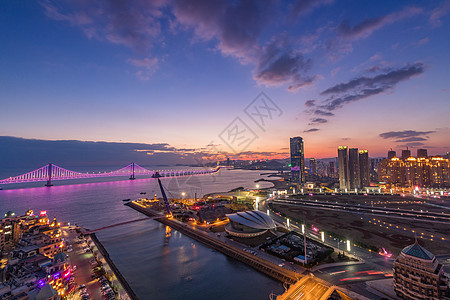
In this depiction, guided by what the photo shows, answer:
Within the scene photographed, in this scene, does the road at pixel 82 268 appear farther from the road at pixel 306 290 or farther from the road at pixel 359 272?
the road at pixel 359 272

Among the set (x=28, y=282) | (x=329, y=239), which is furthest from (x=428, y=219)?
(x=28, y=282)

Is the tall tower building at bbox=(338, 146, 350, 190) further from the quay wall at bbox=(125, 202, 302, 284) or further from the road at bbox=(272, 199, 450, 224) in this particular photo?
the quay wall at bbox=(125, 202, 302, 284)

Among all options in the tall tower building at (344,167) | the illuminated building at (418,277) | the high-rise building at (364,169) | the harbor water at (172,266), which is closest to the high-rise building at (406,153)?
the high-rise building at (364,169)

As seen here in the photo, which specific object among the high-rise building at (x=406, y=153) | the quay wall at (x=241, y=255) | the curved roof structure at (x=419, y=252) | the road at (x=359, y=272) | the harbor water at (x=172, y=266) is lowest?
the harbor water at (x=172, y=266)

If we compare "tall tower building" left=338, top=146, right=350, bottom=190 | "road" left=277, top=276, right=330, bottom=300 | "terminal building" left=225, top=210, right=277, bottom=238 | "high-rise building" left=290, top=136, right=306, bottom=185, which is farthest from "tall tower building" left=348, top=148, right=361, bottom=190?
"road" left=277, top=276, right=330, bottom=300

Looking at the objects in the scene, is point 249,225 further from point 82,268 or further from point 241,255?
point 82,268
